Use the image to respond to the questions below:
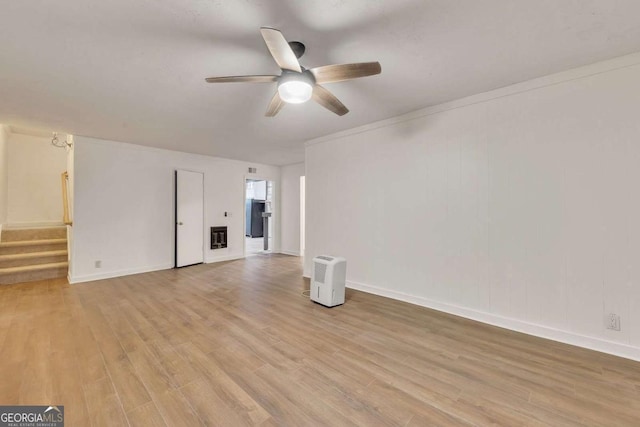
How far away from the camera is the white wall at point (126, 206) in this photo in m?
4.44

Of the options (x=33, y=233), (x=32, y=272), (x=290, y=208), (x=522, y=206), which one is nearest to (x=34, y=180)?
(x=33, y=233)

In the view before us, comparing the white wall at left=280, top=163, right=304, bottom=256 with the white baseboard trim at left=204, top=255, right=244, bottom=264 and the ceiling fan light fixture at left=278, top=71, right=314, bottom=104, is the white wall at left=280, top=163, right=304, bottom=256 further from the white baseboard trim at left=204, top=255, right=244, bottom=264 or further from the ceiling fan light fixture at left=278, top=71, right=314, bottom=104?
the ceiling fan light fixture at left=278, top=71, right=314, bottom=104

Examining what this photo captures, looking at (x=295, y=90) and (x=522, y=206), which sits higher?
(x=295, y=90)

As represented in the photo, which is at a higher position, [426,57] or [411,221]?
[426,57]

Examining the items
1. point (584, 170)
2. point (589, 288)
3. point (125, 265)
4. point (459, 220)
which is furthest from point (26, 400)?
point (584, 170)

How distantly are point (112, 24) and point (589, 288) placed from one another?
4.40 metres

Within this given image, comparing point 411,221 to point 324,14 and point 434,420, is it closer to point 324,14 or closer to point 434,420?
point 434,420

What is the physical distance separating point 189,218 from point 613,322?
646 cm

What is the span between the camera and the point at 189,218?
5684mm

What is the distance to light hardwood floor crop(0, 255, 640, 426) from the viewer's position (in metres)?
1.58

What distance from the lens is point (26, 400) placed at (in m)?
1.67

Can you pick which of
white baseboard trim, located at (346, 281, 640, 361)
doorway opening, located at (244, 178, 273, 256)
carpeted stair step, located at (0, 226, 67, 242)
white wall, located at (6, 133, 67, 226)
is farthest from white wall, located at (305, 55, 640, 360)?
white wall, located at (6, 133, 67, 226)

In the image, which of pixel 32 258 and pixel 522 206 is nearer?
pixel 522 206

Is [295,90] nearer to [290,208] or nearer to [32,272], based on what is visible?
[290,208]
